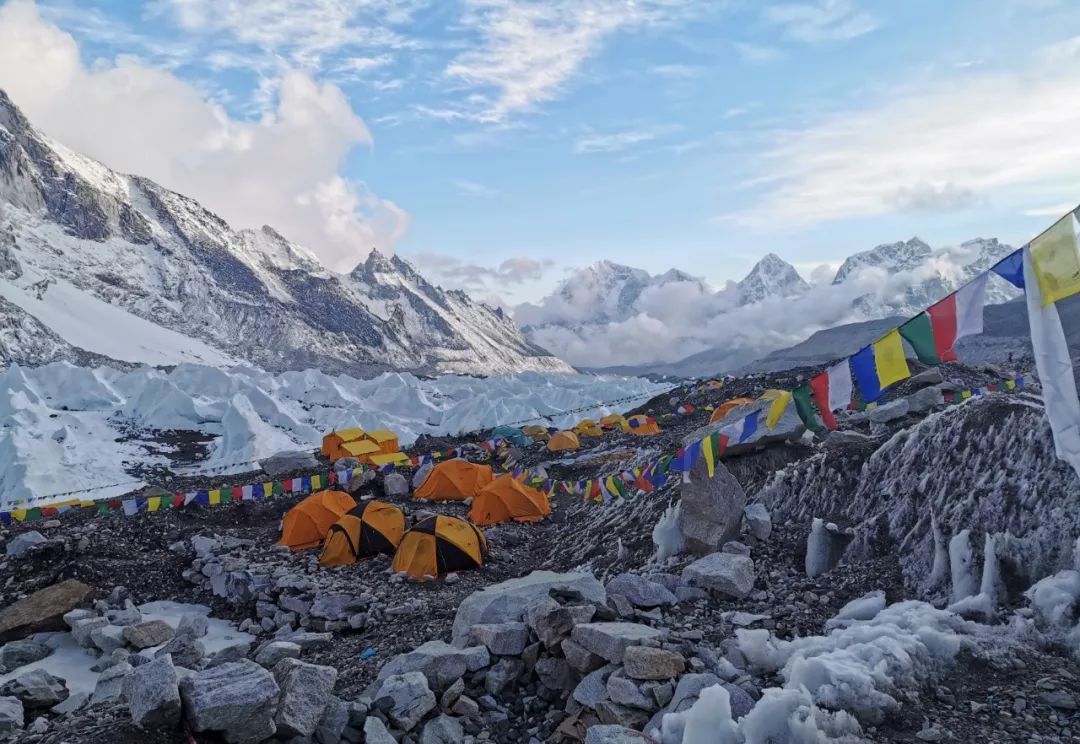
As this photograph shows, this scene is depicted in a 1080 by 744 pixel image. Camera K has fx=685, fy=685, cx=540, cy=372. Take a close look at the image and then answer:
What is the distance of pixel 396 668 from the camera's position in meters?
6.19

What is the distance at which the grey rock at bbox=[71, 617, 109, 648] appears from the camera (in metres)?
9.92

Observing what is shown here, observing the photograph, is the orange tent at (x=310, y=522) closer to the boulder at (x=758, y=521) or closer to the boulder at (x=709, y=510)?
the boulder at (x=709, y=510)

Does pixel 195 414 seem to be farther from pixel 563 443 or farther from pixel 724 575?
pixel 724 575

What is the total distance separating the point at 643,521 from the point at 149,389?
1752 inches

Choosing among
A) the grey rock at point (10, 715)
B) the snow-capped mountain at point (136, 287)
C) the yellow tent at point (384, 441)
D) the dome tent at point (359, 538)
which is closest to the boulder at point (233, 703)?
the grey rock at point (10, 715)

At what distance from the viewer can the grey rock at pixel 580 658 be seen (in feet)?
19.3

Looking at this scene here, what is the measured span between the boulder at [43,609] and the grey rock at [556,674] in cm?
861

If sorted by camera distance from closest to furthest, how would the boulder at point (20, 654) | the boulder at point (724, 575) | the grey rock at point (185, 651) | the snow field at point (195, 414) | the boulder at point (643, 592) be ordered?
1. the boulder at point (643, 592)
2. the boulder at point (724, 575)
3. the grey rock at point (185, 651)
4. the boulder at point (20, 654)
5. the snow field at point (195, 414)

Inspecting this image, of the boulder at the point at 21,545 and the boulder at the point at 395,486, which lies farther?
the boulder at the point at 395,486

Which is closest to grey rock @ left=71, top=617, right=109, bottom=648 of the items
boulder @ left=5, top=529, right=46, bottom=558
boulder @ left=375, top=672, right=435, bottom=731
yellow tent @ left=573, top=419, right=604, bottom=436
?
boulder @ left=5, top=529, right=46, bottom=558

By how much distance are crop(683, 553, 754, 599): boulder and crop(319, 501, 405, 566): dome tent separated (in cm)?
734

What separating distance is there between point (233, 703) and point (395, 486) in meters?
14.5

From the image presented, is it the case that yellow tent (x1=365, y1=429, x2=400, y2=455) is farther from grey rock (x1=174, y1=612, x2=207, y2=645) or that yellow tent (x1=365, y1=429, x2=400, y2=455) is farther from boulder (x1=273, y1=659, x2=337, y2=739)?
boulder (x1=273, y1=659, x2=337, y2=739)

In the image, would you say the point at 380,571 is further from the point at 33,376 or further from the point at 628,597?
the point at 33,376
